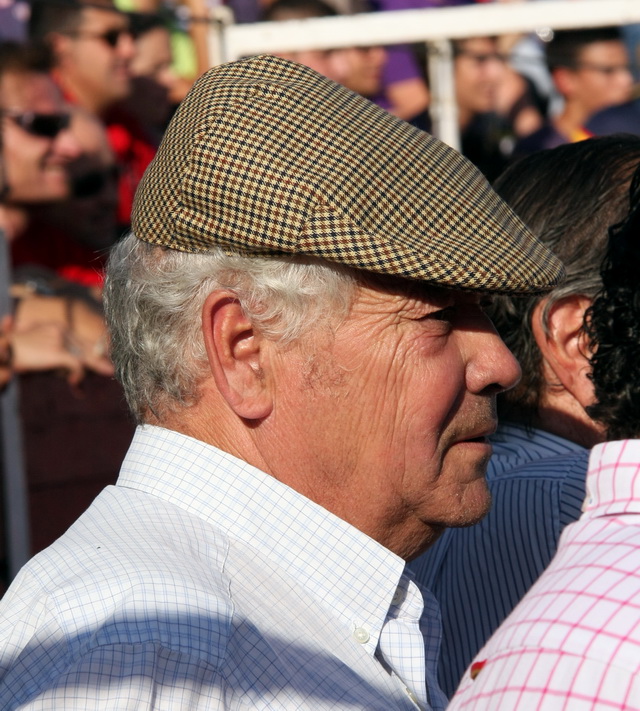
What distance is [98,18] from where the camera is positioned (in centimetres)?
385

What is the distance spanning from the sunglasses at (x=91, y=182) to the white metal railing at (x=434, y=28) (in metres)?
0.72

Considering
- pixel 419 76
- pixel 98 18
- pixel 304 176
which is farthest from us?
pixel 419 76

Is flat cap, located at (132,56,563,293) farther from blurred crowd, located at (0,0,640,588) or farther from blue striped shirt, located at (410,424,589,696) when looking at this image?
blurred crowd, located at (0,0,640,588)

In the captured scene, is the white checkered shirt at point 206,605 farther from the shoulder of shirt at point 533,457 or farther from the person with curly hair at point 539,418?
the shoulder of shirt at point 533,457

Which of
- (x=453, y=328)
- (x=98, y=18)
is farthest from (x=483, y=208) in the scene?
(x=98, y=18)

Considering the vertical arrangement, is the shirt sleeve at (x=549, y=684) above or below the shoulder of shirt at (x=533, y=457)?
above

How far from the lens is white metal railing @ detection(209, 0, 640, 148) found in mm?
4230

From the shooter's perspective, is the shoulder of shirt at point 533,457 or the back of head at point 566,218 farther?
the back of head at point 566,218

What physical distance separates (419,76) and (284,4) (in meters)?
0.72

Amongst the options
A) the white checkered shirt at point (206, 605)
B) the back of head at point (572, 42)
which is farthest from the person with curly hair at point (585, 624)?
the back of head at point (572, 42)

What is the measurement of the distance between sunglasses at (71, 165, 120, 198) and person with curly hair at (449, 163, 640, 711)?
9.42 feet

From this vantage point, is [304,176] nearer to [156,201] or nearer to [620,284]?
[156,201]

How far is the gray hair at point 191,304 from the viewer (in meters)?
1.48

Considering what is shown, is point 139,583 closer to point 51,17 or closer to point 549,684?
point 549,684
